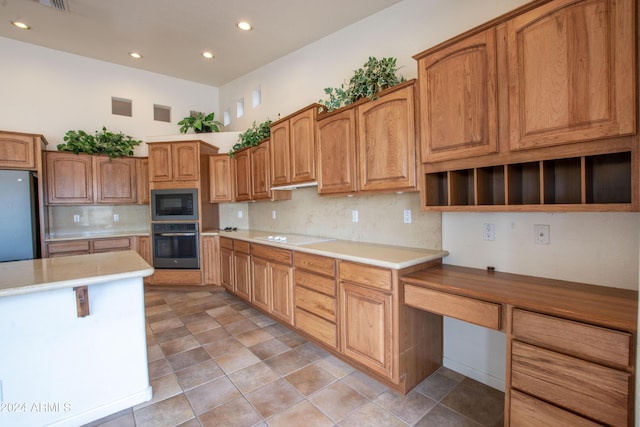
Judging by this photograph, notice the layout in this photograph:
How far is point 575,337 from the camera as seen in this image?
1244 millimetres

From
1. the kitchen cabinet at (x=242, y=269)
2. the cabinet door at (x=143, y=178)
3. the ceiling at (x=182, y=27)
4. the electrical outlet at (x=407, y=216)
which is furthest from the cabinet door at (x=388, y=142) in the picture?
the cabinet door at (x=143, y=178)

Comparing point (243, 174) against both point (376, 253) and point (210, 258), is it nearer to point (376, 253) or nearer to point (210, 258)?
point (210, 258)

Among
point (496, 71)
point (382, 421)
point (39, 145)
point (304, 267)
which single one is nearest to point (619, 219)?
point (496, 71)

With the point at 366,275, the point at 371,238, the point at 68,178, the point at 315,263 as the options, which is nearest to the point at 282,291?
the point at 315,263

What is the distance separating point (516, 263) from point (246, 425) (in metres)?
1.99

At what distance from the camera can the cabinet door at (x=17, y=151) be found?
3.56 metres

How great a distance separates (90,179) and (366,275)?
4547 mm

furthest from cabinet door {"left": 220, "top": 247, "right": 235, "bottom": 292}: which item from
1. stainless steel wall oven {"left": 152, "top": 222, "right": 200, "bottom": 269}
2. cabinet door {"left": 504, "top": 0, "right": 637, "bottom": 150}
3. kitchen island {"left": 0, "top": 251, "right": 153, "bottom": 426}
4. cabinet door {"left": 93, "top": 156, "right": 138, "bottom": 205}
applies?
cabinet door {"left": 504, "top": 0, "right": 637, "bottom": 150}

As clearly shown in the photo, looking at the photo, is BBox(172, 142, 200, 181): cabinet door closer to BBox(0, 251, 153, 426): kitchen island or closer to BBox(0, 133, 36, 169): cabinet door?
BBox(0, 133, 36, 169): cabinet door

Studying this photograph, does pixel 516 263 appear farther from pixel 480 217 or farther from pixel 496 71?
pixel 496 71

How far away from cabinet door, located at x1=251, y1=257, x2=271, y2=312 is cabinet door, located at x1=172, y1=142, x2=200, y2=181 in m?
1.88

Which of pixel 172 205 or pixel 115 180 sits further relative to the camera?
pixel 115 180

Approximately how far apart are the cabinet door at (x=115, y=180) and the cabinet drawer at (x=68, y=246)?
68 centimetres

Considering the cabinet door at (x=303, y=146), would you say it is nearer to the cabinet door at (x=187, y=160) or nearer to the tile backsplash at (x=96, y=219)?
the cabinet door at (x=187, y=160)
